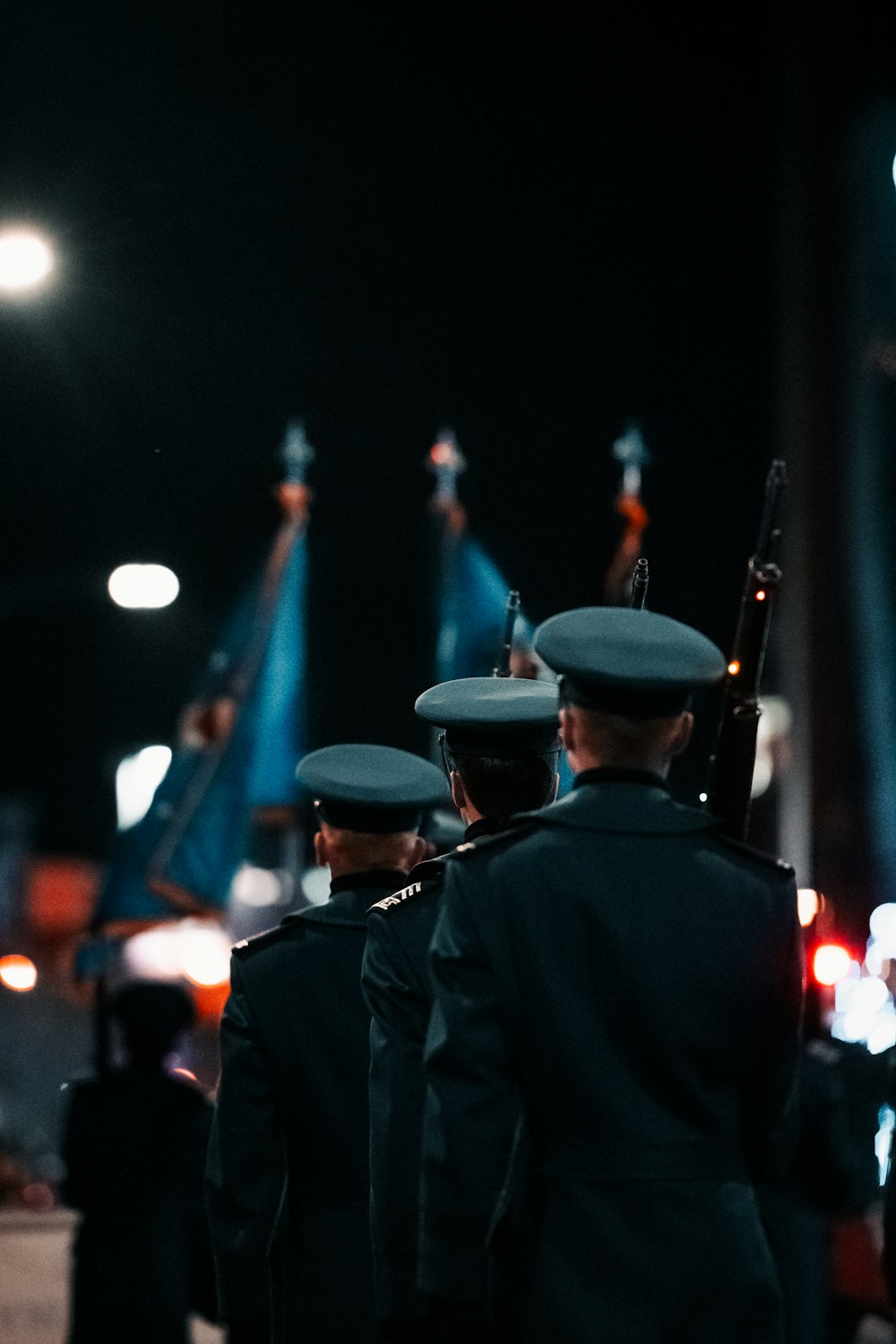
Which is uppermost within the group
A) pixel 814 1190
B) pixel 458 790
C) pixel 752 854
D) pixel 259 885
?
pixel 259 885

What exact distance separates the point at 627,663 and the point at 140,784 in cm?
1438

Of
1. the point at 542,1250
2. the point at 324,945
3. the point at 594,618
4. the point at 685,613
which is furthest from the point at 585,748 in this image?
the point at 685,613

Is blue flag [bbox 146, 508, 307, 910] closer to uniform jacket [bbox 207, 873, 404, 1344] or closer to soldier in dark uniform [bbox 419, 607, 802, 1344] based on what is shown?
uniform jacket [bbox 207, 873, 404, 1344]

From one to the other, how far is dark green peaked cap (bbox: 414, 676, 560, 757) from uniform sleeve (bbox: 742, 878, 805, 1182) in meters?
0.79

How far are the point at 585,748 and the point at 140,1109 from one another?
3.87 meters

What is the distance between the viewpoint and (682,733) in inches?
123

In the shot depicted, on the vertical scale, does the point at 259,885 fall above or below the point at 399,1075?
above

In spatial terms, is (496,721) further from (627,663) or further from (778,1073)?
(778,1073)

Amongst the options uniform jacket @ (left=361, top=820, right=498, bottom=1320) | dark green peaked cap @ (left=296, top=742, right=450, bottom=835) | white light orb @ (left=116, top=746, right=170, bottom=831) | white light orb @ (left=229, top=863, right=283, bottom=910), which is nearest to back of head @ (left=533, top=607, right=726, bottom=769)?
uniform jacket @ (left=361, top=820, right=498, bottom=1320)

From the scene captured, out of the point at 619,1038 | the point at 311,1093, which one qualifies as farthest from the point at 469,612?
the point at 619,1038

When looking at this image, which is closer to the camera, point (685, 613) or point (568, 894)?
point (568, 894)

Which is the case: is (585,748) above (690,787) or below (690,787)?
below

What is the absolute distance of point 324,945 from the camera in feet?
14.0

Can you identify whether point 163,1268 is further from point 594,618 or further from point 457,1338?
point 594,618
